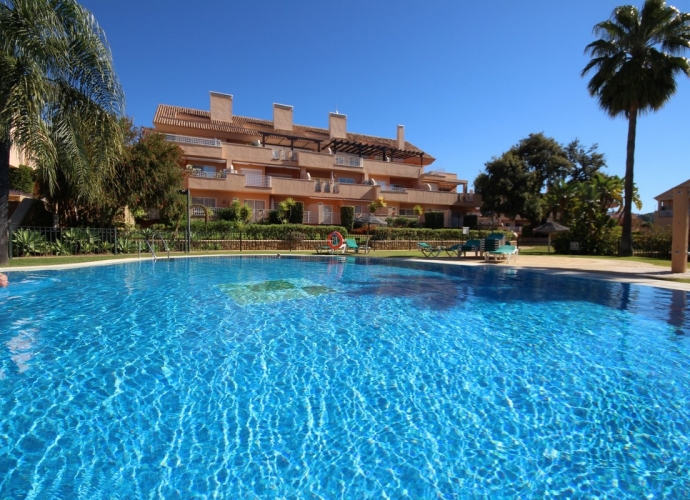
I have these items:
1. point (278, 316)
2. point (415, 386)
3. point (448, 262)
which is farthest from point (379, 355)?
point (448, 262)

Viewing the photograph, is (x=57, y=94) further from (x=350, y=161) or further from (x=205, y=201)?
(x=350, y=161)

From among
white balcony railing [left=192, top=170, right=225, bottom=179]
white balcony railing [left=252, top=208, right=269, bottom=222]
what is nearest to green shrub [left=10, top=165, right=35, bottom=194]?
white balcony railing [left=192, top=170, right=225, bottom=179]

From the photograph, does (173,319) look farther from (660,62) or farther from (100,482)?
(660,62)

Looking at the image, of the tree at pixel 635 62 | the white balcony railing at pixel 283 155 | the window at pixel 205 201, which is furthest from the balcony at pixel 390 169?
the tree at pixel 635 62

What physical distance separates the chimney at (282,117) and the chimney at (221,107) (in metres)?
4.63

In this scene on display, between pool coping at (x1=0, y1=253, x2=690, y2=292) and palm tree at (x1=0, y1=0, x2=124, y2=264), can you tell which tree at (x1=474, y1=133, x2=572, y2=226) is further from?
palm tree at (x1=0, y1=0, x2=124, y2=264)

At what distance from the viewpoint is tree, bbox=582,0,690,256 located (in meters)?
21.7

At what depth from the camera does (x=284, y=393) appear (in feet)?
14.6

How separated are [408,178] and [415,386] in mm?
38949

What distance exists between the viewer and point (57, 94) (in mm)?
13914

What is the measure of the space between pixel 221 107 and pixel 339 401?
39.7 metres

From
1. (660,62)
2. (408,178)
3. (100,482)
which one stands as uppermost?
(660,62)

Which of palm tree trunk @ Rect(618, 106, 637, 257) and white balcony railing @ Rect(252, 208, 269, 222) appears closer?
palm tree trunk @ Rect(618, 106, 637, 257)

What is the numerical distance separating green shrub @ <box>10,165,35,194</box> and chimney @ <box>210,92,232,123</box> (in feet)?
59.0
